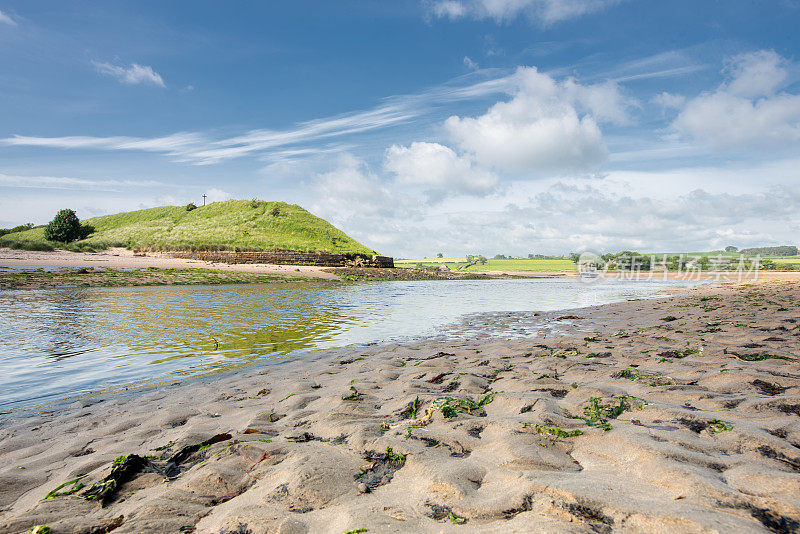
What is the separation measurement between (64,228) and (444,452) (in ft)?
286

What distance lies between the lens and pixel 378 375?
7.07 metres

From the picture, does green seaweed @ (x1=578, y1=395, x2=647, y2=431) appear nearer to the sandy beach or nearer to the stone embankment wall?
the sandy beach

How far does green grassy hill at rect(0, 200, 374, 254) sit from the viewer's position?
61.9 meters

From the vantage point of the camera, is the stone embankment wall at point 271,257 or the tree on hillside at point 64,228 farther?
the tree on hillside at point 64,228

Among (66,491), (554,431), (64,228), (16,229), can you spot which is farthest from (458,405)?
(16,229)

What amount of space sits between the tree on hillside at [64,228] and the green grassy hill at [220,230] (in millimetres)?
2174

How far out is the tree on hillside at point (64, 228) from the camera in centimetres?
6694

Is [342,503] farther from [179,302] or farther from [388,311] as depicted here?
[179,302]

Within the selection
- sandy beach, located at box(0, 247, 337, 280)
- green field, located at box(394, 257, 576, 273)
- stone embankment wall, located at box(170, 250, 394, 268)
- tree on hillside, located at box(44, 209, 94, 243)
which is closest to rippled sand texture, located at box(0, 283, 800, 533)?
sandy beach, located at box(0, 247, 337, 280)

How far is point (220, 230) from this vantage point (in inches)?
2736

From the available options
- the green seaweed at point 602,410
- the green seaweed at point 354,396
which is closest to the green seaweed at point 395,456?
the green seaweed at point 354,396

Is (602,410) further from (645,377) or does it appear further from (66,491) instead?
(66,491)

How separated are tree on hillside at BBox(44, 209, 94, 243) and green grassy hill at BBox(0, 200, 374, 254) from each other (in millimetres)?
2174

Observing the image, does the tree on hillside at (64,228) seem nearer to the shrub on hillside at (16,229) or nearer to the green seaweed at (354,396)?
the shrub on hillside at (16,229)
